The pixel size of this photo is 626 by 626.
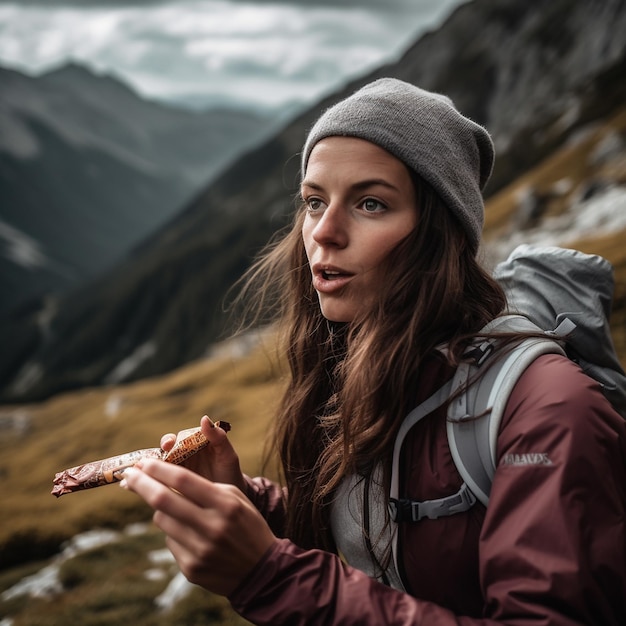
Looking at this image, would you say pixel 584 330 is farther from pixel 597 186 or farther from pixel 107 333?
pixel 107 333

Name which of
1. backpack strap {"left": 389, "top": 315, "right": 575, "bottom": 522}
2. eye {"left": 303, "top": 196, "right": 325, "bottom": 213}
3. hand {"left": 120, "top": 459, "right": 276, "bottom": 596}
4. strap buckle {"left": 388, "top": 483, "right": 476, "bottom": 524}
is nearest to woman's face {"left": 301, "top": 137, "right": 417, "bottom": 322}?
eye {"left": 303, "top": 196, "right": 325, "bottom": 213}

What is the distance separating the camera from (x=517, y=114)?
385 ft

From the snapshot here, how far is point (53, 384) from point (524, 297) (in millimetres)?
188219

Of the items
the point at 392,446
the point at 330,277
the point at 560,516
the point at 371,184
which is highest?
the point at 371,184

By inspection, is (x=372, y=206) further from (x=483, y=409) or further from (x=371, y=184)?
(x=483, y=409)

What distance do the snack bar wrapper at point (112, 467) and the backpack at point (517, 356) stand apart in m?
1.15

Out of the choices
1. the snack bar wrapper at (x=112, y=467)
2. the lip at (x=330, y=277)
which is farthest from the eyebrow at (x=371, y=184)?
the snack bar wrapper at (x=112, y=467)

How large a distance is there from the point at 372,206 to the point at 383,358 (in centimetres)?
90

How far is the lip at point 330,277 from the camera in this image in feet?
11.0

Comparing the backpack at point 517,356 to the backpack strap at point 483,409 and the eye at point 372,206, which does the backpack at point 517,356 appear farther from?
the eye at point 372,206

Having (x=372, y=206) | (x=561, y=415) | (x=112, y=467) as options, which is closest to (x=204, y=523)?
(x=112, y=467)

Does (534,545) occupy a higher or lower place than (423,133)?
lower

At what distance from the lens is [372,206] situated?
10.8 feet

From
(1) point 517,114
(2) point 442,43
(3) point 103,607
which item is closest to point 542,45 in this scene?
(1) point 517,114
